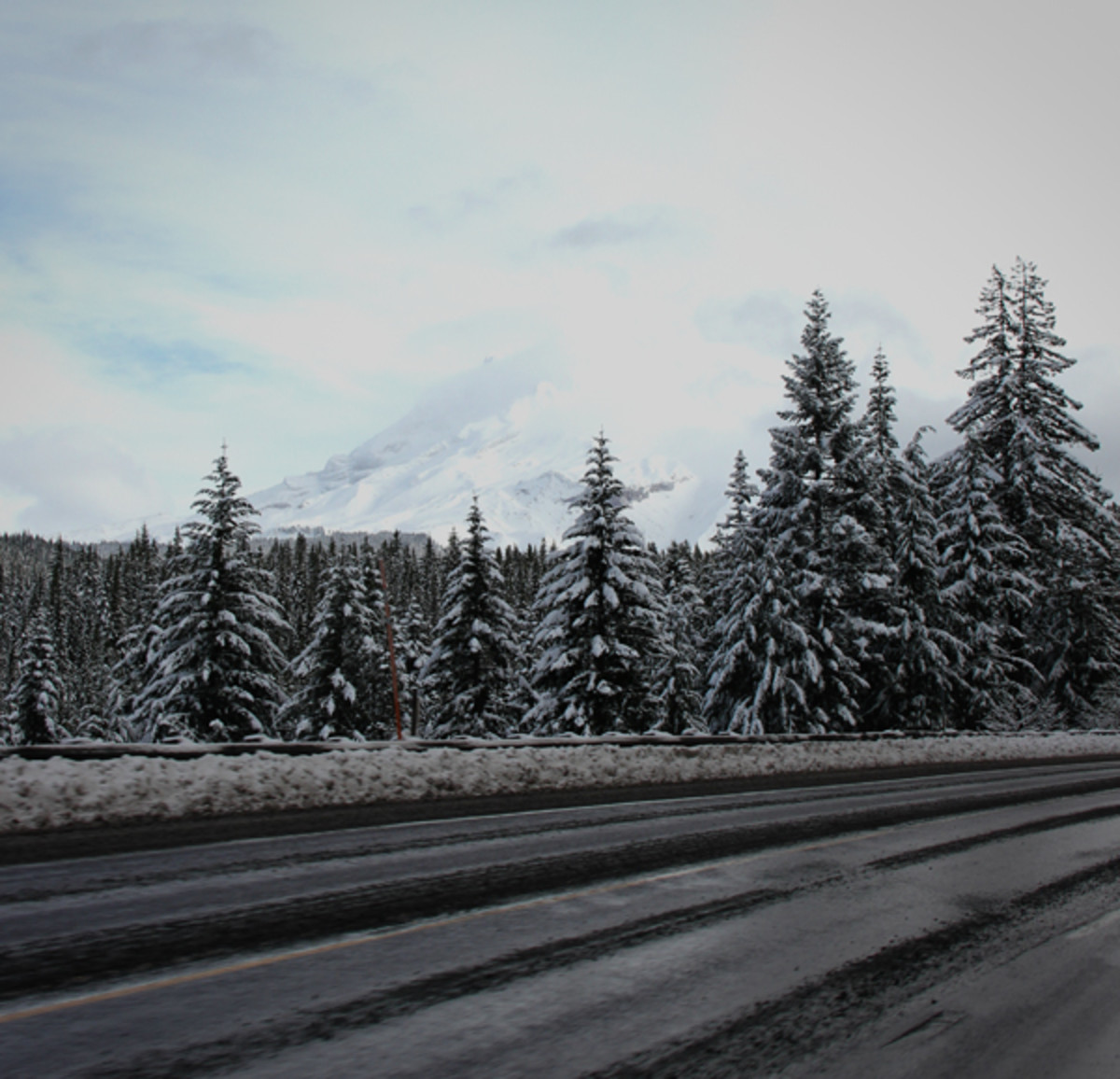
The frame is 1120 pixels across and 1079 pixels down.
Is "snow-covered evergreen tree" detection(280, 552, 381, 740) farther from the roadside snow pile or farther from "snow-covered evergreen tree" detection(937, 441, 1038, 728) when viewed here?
"snow-covered evergreen tree" detection(937, 441, 1038, 728)

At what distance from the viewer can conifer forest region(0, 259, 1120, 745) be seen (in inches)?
1121

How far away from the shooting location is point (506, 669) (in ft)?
114

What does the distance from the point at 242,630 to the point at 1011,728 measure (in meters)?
29.7

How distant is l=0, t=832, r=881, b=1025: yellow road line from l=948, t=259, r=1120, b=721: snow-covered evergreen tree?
34.3 metres

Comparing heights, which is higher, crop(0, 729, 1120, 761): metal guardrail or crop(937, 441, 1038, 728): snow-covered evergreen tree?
crop(937, 441, 1038, 728): snow-covered evergreen tree

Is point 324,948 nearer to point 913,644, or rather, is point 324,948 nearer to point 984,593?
point 913,644

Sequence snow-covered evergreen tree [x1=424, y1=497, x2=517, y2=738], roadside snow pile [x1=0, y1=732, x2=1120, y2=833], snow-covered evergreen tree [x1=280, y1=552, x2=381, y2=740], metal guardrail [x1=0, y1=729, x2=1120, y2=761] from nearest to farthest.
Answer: roadside snow pile [x1=0, y1=732, x2=1120, y2=833] → metal guardrail [x1=0, y1=729, x2=1120, y2=761] → snow-covered evergreen tree [x1=424, y1=497, x2=517, y2=738] → snow-covered evergreen tree [x1=280, y1=552, x2=381, y2=740]

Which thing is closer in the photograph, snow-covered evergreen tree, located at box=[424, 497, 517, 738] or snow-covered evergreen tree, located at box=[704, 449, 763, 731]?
snow-covered evergreen tree, located at box=[704, 449, 763, 731]

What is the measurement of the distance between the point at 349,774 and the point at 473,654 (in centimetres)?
2244

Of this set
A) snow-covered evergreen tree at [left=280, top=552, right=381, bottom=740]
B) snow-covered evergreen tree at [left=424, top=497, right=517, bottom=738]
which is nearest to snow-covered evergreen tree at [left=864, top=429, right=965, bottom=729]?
snow-covered evergreen tree at [left=424, top=497, right=517, bottom=738]

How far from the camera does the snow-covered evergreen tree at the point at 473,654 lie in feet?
109

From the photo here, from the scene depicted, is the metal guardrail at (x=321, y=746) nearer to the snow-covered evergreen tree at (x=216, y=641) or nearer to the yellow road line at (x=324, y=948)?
the yellow road line at (x=324, y=948)

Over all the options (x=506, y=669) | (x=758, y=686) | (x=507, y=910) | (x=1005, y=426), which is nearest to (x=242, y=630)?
(x=506, y=669)

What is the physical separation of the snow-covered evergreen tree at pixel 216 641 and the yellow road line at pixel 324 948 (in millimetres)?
23682
